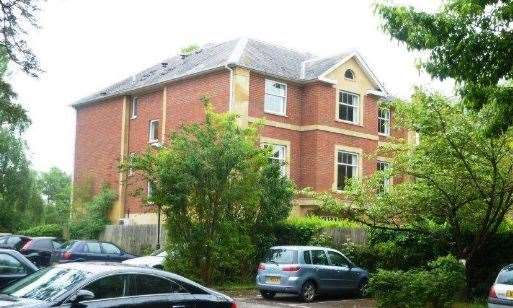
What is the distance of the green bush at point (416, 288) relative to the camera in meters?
17.4

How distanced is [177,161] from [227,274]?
486 centimetres

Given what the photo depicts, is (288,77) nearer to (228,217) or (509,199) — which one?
(228,217)

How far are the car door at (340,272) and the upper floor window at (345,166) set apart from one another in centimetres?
1402

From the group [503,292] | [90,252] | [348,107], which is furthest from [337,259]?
[348,107]

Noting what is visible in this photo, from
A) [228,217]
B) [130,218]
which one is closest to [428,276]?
[228,217]

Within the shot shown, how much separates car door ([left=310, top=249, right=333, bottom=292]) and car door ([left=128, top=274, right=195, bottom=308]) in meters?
10.4

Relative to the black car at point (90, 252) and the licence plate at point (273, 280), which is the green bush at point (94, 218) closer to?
the black car at point (90, 252)

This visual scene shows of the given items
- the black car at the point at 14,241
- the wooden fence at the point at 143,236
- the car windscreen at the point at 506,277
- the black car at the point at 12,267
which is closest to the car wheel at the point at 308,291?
the car windscreen at the point at 506,277

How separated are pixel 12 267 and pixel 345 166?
2429 centimetres

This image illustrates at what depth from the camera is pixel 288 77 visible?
114 feet

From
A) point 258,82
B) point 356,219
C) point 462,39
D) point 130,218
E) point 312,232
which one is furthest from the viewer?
point 130,218

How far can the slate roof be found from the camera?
3422cm

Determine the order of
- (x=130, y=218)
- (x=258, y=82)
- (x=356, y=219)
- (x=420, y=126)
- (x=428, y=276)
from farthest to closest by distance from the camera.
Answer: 1. (x=130, y=218)
2. (x=258, y=82)
3. (x=356, y=219)
4. (x=420, y=126)
5. (x=428, y=276)

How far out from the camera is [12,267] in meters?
13.8
